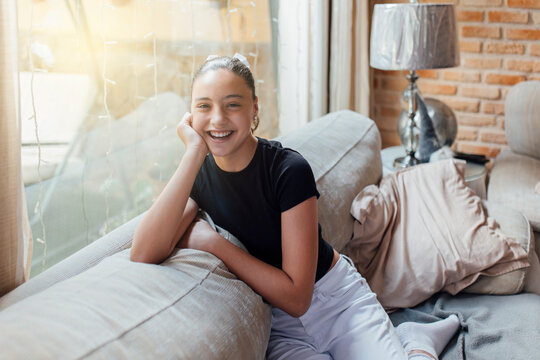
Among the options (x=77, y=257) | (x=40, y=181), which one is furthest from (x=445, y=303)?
(x=40, y=181)

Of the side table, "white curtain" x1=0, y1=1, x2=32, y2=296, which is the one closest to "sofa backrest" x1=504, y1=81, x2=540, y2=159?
the side table

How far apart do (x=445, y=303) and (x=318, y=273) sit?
57 centimetres

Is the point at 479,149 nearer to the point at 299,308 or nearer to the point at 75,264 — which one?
the point at 299,308

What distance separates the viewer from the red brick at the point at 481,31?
298 centimetres

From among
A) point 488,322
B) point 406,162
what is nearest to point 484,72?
point 406,162

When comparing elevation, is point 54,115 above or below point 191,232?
above

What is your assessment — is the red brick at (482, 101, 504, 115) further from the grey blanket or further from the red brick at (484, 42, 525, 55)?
the grey blanket

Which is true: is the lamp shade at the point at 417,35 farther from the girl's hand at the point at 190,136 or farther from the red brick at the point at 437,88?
the girl's hand at the point at 190,136

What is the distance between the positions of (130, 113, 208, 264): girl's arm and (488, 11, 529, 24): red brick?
7.81ft

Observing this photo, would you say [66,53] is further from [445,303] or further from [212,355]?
[445,303]

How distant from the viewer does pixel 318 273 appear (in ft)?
4.28

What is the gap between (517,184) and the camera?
7.49 feet

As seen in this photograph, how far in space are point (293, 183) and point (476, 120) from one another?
7.73 ft

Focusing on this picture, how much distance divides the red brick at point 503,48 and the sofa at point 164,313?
1798 millimetres
